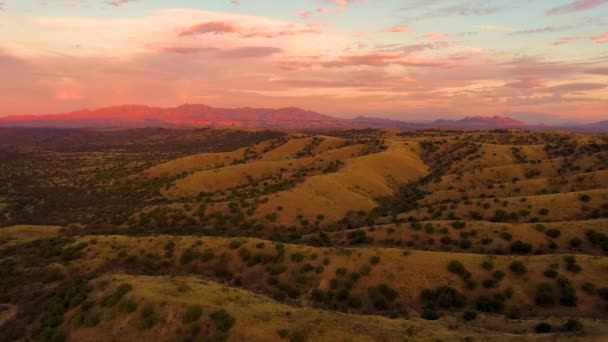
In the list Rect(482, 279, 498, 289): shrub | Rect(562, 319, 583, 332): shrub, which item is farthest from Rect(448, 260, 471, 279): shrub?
Rect(562, 319, 583, 332): shrub

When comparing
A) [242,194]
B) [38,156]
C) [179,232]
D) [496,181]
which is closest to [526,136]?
[496,181]

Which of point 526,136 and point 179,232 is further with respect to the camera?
point 526,136

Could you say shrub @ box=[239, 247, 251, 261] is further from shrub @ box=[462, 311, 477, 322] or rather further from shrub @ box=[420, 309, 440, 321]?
shrub @ box=[462, 311, 477, 322]

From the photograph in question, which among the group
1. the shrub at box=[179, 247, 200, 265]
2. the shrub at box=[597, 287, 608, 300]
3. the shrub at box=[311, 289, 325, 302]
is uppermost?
the shrub at box=[597, 287, 608, 300]

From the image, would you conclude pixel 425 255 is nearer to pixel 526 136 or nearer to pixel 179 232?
pixel 179 232

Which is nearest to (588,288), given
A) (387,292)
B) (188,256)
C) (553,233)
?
(553,233)

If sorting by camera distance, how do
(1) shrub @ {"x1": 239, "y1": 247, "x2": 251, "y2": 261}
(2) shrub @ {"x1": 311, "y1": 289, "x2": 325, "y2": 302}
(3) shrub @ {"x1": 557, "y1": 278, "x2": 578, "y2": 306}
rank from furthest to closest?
(1) shrub @ {"x1": 239, "y1": 247, "x2": 251, "y2": 261} → (2) shrub @ {"x1": 311, "y1": 289, "x2": 325, "y2": 302} → (3) shrub @ {"x1": 557, "y1": 278, "x2": 578, "y2": 306}

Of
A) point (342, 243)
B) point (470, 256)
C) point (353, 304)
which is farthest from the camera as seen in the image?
point (342, 243)

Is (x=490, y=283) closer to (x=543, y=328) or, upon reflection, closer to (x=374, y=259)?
(x=543, y=328)
